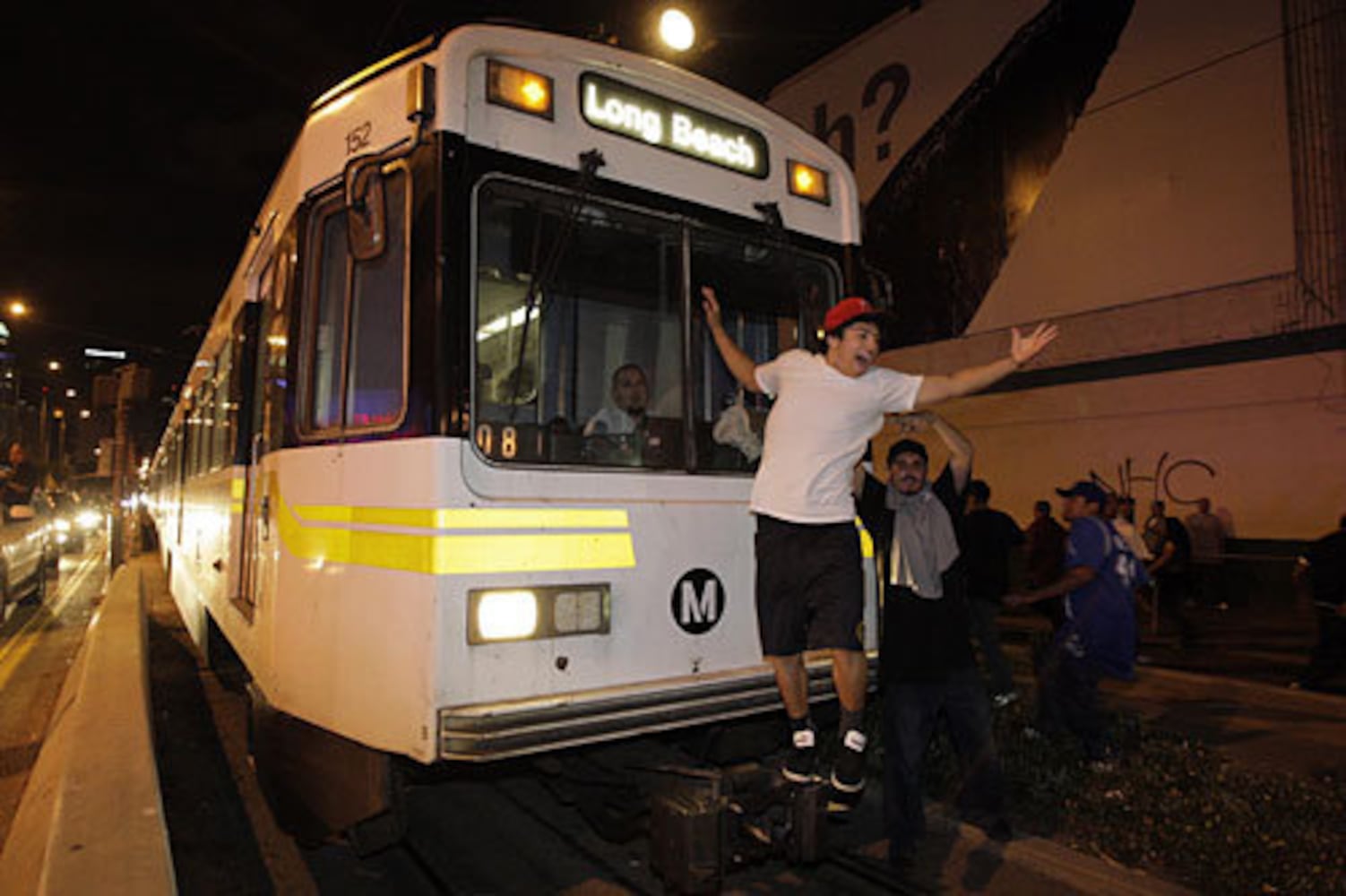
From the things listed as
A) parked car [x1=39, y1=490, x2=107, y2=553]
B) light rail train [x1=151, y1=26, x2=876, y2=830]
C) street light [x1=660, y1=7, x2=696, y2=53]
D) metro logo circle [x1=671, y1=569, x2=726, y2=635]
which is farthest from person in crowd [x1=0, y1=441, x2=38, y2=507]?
metro logo circle [x1=671, y1=569, x2=726, y2=635]

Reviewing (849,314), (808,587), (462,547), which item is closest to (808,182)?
(849,314)

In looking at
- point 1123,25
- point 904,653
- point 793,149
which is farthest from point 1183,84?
point 904,653

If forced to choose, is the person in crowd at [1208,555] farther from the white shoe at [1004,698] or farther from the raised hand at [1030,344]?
the raised hand at [1030,344]

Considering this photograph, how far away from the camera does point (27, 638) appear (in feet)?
32.7

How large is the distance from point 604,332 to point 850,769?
1.96m

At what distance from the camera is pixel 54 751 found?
4605 millimetres

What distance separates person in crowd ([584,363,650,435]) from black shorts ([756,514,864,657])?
678mm

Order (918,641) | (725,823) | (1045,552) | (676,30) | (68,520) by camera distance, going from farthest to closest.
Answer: (68,520), (1045,552), (676,30), (918,641), (725,823)

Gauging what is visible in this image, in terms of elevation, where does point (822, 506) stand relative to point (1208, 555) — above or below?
above

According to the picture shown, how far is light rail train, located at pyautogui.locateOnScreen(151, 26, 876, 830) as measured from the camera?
9.62ft

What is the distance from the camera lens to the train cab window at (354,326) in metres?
3.14

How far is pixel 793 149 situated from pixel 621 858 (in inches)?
136

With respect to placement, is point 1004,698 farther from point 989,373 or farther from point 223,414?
point 223,414

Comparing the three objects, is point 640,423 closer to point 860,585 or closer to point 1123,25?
point 860,585
